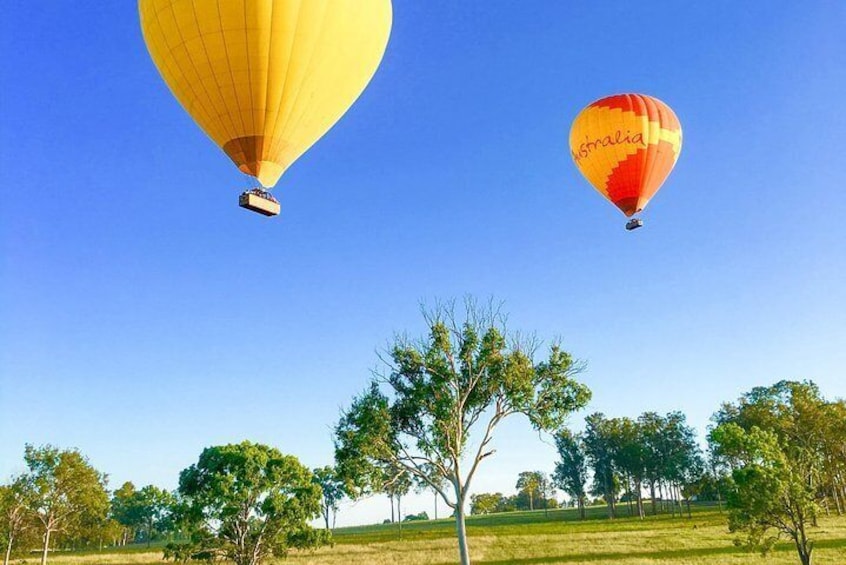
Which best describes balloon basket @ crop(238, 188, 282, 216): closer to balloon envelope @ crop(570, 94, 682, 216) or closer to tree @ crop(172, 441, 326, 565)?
balloon envelope @ crop(570, 94, 682, 216)

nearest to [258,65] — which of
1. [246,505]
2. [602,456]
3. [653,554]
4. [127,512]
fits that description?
[246,505]

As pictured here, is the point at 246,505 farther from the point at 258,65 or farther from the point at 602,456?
the point at 602,456

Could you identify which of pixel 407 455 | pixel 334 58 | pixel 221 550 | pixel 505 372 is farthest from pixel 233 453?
pixel 334 58

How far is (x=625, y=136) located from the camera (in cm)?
3753

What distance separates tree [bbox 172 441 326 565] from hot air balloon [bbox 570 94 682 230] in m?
33.8

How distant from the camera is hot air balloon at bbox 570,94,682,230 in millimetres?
37438

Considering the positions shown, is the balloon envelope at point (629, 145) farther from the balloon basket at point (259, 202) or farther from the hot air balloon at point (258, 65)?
the balloon basket at point (259, 202)

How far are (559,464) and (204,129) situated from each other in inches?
4303

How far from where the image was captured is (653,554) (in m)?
47.5

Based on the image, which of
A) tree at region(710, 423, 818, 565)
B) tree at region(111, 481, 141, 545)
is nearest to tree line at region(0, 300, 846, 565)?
tree at region(710, 423, 818, 565)

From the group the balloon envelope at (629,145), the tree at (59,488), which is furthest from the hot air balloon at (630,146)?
the tree at (59,488)

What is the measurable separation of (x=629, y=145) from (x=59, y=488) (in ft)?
204

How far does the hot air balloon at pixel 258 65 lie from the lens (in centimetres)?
2236

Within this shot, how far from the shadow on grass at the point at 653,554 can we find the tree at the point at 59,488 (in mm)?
40903
